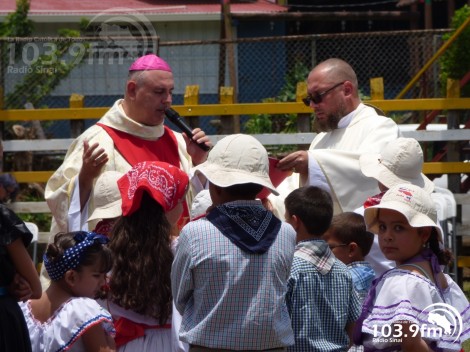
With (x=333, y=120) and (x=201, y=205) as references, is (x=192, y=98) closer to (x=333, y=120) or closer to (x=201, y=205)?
(x=333, y=120)

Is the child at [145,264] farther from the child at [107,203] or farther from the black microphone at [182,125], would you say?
the black microphone at [182,125]

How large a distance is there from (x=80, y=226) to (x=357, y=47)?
7.68 m

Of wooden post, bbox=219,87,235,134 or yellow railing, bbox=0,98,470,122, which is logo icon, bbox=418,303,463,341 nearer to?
yellow railing, bbox=0,98,470,122

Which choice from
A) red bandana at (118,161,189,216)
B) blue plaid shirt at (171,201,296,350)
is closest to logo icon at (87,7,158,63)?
red bandana at (118,161,189,216)

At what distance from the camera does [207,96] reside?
601 inches

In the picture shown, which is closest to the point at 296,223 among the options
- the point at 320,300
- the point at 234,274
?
the point at 320,300

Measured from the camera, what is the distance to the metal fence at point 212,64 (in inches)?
453

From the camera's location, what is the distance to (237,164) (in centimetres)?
404

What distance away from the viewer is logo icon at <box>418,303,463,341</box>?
380 centimetres

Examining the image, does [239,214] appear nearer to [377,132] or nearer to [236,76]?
[377,132]

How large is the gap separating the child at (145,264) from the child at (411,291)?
0.88 metres

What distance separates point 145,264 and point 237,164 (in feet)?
2.26

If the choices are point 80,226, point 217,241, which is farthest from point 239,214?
point 80,226

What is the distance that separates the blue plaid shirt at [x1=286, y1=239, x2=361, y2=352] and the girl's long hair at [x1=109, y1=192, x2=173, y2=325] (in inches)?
23.2
